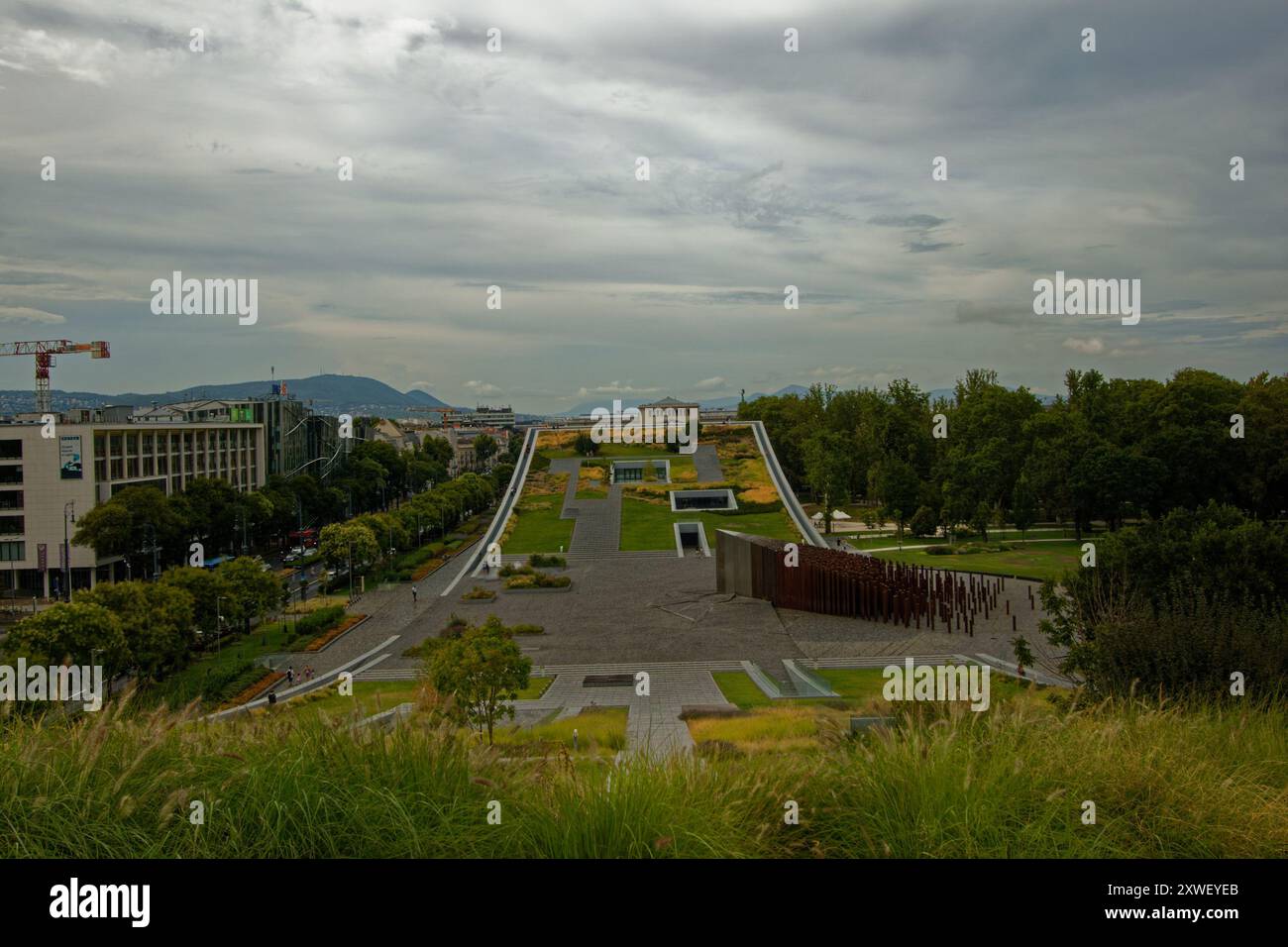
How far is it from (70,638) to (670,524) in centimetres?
2977

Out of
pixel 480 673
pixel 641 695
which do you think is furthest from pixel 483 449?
pixel 480 673

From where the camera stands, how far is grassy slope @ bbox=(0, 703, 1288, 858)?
407cm

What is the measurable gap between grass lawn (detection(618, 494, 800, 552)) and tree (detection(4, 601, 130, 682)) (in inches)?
983

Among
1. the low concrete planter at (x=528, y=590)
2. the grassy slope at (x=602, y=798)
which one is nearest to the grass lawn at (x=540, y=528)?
the low concrete planter at (x=528, y=590)

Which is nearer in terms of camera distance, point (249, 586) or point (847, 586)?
point (847, 586)

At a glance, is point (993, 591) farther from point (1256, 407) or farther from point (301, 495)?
point (301, 495)

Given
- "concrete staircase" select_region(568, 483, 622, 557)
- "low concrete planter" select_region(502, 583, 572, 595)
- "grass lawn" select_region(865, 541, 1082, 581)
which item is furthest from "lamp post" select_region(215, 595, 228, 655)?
"grass lawn" select_region(865, 541, 1082, 581)

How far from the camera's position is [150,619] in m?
23.6

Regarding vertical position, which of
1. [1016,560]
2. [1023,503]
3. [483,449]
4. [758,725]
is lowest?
[758,725]

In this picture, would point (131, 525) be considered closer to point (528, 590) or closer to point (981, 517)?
point (528, 590)

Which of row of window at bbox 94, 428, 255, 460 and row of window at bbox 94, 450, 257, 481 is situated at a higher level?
row of window at bbox 94, 428, 255, 460

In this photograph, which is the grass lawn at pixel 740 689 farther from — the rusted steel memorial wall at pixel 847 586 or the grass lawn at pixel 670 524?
the grass lawn at pixel 670 524

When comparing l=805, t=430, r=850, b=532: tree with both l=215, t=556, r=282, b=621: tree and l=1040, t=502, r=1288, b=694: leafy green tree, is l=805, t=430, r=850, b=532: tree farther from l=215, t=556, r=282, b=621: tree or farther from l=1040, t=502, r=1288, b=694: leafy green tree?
l=215, t=556, r=282, b=621: tree
